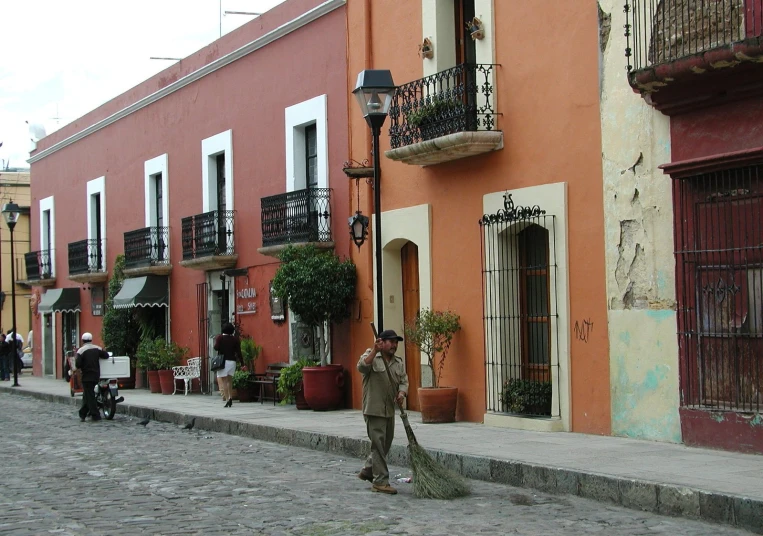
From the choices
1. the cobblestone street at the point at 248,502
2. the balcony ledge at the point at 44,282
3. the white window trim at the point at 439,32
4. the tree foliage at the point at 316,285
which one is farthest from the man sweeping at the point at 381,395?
the balcony ledge at the point at 44,282

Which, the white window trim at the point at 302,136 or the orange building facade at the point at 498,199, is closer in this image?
the orange building facade at the point at 498,199

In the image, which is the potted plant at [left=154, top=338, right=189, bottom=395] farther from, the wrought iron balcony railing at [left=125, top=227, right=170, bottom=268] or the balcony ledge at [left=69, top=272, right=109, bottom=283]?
the balcony ledge at [left=69, top=272, right=109, bottom=283]

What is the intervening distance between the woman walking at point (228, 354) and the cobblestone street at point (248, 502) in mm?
4939

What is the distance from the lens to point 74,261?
2794 cm

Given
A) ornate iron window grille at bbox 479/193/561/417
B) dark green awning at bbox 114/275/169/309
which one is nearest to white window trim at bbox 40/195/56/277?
dark green awning at bbox 114/275/169/309

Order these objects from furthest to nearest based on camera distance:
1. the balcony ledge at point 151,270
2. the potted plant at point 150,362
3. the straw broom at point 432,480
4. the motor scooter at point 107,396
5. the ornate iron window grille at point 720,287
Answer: the balcony ledge at point 151,270
the potted plant at point 150,362
the motor scooter at point 107,396
the ornate iron window grille at point 720,287
the straw broom at point 432,480

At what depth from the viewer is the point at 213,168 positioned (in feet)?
72.0

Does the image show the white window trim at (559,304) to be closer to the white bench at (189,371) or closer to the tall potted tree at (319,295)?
the tall potted tree at (319,295)

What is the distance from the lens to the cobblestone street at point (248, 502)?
8.10 m

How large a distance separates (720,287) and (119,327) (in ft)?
55.6

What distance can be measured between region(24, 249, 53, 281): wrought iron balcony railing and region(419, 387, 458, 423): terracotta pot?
1890cm

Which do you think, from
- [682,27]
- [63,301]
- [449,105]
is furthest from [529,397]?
[63,301]

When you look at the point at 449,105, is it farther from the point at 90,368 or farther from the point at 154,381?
the point at 154,381

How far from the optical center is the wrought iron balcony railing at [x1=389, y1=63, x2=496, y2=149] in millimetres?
13941
